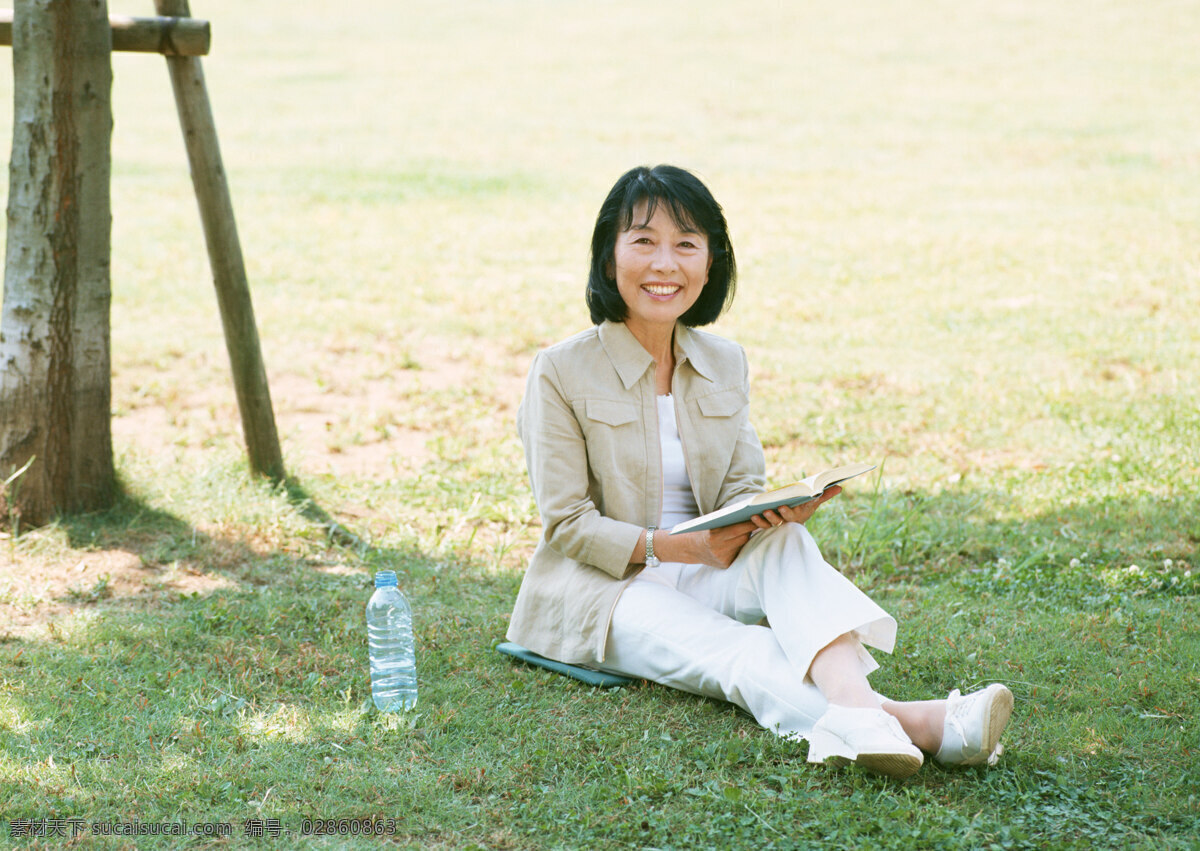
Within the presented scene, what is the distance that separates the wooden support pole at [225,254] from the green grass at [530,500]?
0.90 ft

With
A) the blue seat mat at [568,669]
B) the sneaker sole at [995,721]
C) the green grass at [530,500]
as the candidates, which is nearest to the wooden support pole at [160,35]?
the green grass at [530,500]

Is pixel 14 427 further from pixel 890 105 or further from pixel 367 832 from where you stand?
pixel 890 105

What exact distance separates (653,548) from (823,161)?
547 inches

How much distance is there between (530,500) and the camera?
632 cm

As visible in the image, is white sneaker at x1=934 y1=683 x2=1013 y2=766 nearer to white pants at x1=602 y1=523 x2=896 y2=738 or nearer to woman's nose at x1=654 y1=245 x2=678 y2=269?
Result: white pants at x1=602 y1=523 x2=896 y2=738

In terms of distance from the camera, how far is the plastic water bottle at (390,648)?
13.1ft

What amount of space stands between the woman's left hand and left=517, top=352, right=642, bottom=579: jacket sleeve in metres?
0.43

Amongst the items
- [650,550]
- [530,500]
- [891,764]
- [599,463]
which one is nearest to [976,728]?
[891,764]

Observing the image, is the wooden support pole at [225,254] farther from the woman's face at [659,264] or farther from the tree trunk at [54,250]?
the woman's face at [659,264]

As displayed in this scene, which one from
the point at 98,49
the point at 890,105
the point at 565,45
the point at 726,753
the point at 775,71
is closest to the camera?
the point at 726,753

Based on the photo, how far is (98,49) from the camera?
5238 millimetres

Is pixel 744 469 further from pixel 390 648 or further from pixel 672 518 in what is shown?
pixel 390 648

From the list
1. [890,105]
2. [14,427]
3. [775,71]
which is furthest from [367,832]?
[775,71]

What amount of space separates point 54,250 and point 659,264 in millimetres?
2781
